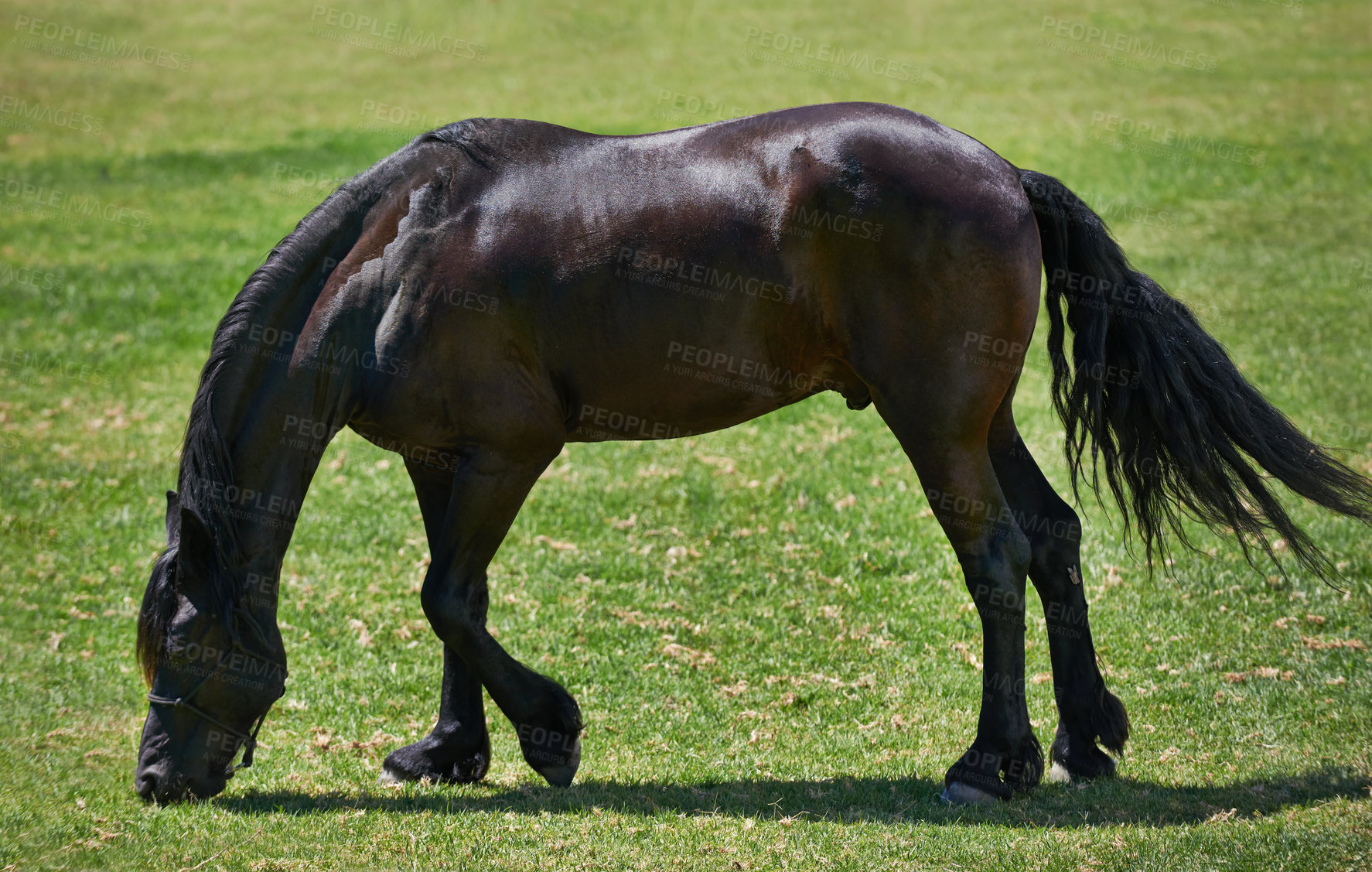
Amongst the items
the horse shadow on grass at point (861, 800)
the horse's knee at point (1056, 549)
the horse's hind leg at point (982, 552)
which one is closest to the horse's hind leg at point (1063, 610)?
the horse's knee at point (1056, 549)

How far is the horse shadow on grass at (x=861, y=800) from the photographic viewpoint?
5.36m

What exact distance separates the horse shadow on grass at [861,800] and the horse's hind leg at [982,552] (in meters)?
0.16

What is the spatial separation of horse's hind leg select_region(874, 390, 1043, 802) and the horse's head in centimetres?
301

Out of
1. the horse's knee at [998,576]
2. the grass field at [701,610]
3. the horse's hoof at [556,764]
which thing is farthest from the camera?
the horse's hoof at [556,764]

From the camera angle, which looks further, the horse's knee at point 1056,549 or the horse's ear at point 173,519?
the horse's knee at point 1056,549

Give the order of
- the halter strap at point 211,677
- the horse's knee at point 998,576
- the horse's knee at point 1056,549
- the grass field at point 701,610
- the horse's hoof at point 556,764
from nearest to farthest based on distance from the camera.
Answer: the grass field at point 701,610 < the halter strap at point 211,677 < the horse's knee at point 998,576 < the horse's hoof at point 556,764 < the horse's knee at point 1056,549

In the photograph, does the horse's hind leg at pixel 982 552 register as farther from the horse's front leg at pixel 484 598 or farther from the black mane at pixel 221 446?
the black mane at pixel 221 446

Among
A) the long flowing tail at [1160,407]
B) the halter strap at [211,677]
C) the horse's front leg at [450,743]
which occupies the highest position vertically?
the long flowing tail at [1160,407]

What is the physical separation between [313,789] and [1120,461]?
4.20 metres

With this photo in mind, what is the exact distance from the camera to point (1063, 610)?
236 inches

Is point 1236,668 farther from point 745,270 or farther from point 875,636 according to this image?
point 745,270

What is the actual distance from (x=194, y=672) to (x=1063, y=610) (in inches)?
159

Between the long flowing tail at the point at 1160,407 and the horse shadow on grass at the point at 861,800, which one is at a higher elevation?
the long flowing tail at the point at 1160,407

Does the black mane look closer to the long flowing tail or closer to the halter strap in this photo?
the halter strap
